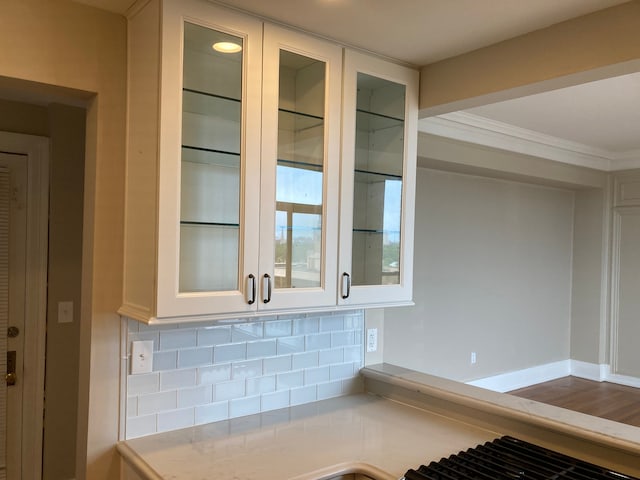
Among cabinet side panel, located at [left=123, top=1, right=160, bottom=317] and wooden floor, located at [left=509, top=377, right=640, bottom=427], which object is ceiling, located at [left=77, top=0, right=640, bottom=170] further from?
wooden floor, located at [left=509, top=377, right=640, bottom=427]

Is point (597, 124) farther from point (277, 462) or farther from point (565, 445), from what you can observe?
point (277, 462)

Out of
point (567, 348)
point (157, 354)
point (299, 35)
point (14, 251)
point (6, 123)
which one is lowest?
point (567, 348)

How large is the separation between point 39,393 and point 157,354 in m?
1.41

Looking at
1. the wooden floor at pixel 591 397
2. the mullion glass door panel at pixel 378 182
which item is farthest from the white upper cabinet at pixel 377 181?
the wooden floor at pixel 591 397

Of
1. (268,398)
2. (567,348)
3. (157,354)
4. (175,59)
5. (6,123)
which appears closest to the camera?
(175,59)

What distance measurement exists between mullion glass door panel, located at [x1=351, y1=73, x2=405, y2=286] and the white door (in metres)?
1.96

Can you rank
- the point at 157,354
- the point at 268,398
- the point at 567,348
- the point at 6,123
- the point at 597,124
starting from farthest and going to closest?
the point at 567,348 < the point at 597,124 < the point at 6,123 < the point at 268,398 < the point at 157,354

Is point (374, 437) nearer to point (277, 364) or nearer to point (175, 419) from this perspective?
point (277, 364)

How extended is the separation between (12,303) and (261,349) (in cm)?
158

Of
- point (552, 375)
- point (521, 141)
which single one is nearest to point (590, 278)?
point (552, 375)

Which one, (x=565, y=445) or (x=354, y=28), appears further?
(x=354, y=28)

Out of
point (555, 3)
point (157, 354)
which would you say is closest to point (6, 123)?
point (157, 354)

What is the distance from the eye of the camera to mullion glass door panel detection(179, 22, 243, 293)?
6.08 feet

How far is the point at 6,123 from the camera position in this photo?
2826mm
